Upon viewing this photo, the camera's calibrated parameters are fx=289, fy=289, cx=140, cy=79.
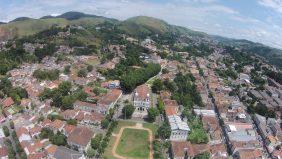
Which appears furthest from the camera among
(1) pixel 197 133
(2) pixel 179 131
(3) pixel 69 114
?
(3) pixel 69 114

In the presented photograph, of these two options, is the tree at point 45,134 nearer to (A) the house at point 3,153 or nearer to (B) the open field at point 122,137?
(A) the house at point 3,153

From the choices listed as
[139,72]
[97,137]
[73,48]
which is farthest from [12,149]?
[73,48]

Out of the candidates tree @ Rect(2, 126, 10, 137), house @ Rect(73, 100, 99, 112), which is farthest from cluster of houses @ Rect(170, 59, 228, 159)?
tree @ Rect(2, 126, 10, 137)

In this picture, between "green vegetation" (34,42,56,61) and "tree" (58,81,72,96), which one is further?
"green vegetation" (34,42,56,61)

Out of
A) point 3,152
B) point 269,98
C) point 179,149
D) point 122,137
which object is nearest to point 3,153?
point 3,152

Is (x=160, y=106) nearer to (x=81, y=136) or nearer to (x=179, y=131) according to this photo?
(x=179, y=131)

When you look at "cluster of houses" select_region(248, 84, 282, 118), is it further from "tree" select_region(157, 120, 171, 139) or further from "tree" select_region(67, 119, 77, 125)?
"tree" select_region(67, 119, 77, 125)
